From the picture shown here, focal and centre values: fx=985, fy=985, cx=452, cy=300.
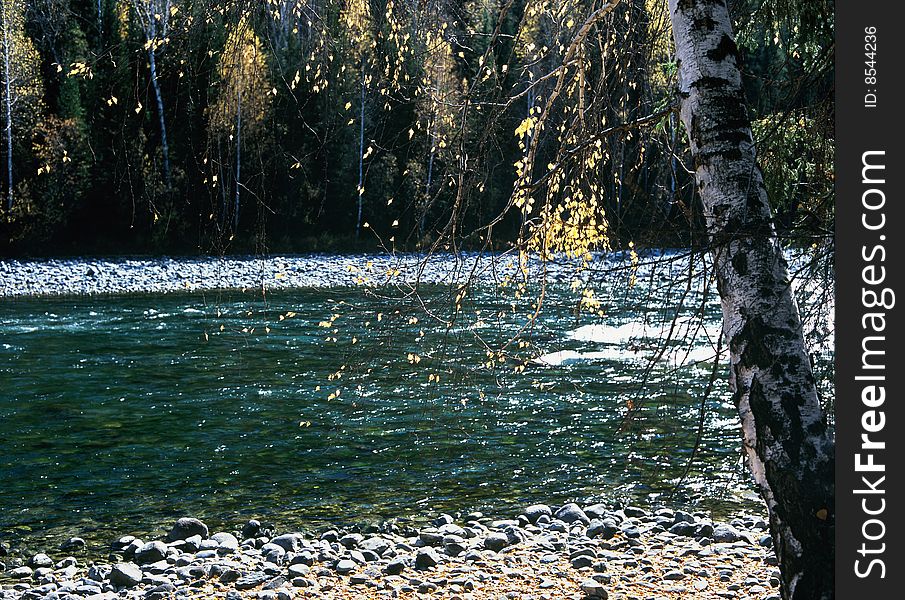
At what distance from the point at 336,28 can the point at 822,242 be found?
3.21 m

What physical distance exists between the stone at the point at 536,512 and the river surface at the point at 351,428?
0.82ft

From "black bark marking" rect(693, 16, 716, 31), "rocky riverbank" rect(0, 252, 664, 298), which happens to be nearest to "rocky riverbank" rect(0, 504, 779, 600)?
"black bark marking" rect(693, 16, 716, 31)

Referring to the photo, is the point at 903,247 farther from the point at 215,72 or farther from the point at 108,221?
the point at 108,221

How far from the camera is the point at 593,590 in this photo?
19.5ft

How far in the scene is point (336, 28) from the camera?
18.8 feet

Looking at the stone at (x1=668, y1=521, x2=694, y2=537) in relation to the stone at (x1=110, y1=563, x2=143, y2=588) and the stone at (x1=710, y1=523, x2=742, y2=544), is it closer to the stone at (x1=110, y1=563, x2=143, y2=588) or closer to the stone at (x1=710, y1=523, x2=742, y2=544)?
the stone at (x1=710, y1=523, x2=742, y2=544)

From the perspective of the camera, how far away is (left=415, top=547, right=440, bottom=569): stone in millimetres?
6668

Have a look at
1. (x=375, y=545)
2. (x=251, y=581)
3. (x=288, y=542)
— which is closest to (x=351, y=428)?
(x=288, y=542)

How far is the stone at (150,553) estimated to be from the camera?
7062 mm

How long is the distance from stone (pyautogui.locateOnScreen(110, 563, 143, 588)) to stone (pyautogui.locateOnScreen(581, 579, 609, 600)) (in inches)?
115

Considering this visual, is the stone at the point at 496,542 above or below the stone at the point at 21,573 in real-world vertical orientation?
above

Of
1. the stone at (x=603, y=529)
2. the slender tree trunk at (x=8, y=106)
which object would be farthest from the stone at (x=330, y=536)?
the slender tree trunk at (x=8, y=106)

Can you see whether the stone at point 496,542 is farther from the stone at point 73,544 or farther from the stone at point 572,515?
the stone at point 73,544

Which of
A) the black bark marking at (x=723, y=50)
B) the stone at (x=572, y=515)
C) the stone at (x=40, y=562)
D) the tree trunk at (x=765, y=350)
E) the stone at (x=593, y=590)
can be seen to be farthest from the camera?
the stone at (x=572, y=515)
